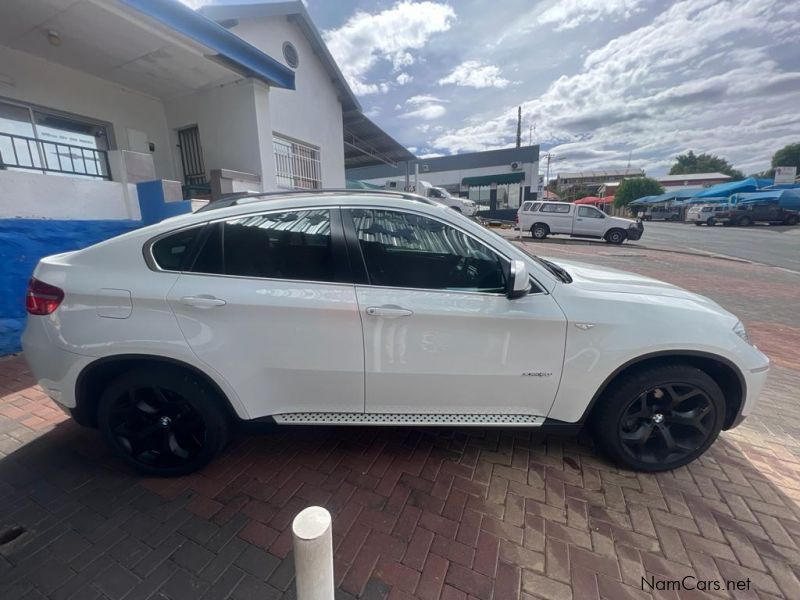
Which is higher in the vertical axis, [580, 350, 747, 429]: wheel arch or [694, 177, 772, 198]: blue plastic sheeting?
[694, 177, 772, 198]: blue plastic sheeting

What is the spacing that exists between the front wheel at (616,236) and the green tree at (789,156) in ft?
228

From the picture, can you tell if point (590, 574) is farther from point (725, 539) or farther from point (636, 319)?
point (636, 319)

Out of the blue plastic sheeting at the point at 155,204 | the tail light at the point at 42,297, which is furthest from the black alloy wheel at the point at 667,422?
the blue plastic sheeting at the point at 155,204

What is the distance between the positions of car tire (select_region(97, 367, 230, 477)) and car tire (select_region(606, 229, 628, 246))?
18804 millimetres

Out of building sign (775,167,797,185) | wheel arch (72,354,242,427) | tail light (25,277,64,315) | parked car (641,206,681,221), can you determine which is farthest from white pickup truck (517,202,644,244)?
building sign (775,167,797,185)

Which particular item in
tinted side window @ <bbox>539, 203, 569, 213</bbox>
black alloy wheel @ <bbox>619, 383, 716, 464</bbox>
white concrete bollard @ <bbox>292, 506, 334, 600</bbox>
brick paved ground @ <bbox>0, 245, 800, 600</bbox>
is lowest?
brick paved ground @ <bbox>0, 245, 800, 600</bbox>

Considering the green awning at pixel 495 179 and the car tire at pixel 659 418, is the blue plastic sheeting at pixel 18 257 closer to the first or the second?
the car tire at pixel 659 418

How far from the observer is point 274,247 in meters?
2.15

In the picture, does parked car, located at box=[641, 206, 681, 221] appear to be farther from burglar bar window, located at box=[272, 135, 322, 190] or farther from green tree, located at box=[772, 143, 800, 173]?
burglar bar window, located at box=[272, 135, 322, 190]

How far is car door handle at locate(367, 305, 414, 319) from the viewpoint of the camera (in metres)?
2.02

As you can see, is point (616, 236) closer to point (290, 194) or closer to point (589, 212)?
point (589, 212)

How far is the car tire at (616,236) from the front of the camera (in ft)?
55.4

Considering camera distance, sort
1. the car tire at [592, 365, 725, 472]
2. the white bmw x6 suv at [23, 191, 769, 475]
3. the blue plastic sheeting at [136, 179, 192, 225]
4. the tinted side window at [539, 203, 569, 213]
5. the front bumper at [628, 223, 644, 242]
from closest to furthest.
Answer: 1. the white bmw x6 suv at [23, 191, 769, 475]
2. the car tire at [592, 365, 725, 472]
3. the blue plastic sheeting at [136, 179, 192, 225]
4. the front bumper at [628, 223, 644, 242]
5. the tinted side window at [539, 203, 569, 213]

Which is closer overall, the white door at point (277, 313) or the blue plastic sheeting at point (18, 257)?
the white door at point (277, 313)
